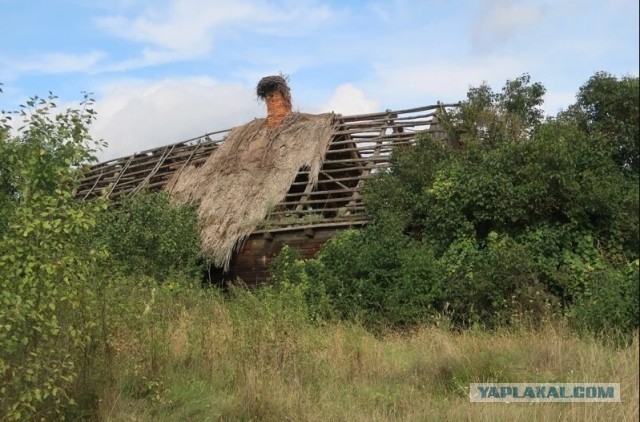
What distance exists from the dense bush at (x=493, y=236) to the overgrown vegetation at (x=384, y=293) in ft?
0.11

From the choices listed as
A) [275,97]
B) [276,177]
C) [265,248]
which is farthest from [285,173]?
[275,97]

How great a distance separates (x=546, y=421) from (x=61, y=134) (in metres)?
4.31

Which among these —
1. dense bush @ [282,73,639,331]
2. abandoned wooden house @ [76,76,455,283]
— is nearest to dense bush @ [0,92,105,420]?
dense bush @ [282,73,639,331]

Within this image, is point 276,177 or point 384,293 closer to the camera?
point 384,293

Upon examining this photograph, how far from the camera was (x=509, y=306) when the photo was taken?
9.30m

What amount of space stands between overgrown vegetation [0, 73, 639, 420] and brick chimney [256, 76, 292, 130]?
5.16m

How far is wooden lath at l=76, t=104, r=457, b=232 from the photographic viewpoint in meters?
13.4

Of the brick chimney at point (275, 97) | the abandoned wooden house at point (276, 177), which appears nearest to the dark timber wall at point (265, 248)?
the abandoned wooden house at point (276, 177)

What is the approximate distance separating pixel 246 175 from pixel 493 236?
22.2 feet

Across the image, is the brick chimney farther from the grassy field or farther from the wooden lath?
the grassy field

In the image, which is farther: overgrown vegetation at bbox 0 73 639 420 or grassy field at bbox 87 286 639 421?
grassy field at bbox 87 286 639 421

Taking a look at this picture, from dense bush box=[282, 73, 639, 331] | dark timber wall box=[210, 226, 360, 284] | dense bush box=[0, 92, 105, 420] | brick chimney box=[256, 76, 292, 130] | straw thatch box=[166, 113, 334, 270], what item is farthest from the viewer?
brick chimney box=[256, 76, 292, 130]

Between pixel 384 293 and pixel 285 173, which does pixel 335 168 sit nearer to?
pixel 285 173

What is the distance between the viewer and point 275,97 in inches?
690
